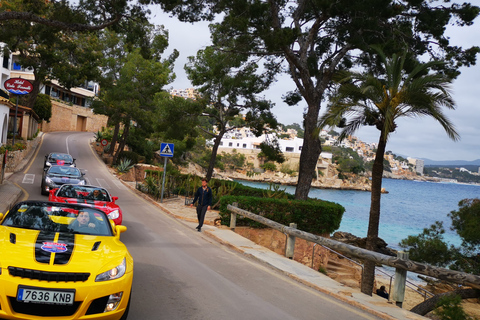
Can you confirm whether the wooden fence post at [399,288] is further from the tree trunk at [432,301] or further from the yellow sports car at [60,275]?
the tree trunk at [432,301]

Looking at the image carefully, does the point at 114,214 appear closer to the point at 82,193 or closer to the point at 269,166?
the point at 82,193

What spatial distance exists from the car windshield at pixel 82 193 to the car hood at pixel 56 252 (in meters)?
6.41

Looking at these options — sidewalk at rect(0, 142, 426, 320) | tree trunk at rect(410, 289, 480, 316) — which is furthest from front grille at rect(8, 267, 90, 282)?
tree trunk at rect(410, 289, 480, 316)

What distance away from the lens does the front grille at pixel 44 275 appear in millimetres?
4570

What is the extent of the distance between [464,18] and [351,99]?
9.70m

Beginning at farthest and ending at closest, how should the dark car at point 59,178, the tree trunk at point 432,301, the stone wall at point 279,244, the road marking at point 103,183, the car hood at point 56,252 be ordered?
1. the road marking at point 103,183
2. the dark car at point 59,178
3. the stone wall at point 279,244
4. the tree trunk at point 432,301
5. the car hood at point 56,252

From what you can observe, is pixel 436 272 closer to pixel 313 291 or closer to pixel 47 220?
pixel 313 291

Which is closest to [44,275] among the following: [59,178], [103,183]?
[59,178]

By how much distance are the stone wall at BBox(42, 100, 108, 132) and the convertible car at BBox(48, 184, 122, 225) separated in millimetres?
59214

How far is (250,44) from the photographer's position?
2123 cm

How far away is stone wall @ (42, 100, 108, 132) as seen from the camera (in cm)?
6988

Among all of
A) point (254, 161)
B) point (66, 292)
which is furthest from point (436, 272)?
point (254, 161)

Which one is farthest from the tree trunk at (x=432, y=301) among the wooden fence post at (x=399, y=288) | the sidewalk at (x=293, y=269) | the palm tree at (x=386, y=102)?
the wooden fence post at (x=399, y=288)

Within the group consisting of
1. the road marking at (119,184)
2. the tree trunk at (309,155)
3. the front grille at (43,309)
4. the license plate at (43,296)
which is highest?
the tree trunk at (309,155)
